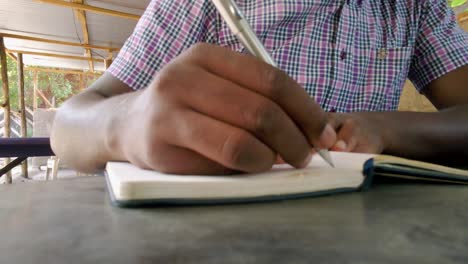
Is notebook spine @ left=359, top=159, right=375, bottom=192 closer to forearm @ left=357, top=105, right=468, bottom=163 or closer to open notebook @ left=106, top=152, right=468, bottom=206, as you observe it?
open notebook @ left=106, top=152, right=468, bottom=206

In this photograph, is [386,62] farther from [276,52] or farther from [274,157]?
[274,157]

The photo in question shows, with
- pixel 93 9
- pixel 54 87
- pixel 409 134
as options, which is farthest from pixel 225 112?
pixel 54 87

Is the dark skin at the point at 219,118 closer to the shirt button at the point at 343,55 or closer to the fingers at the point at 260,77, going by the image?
the fingers at the point at 260,77

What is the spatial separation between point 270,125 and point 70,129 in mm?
360

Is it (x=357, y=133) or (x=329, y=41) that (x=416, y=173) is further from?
A: (x=329, y=41)

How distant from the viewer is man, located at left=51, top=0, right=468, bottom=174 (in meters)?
0.29

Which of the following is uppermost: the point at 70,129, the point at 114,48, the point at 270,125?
the point at 270,125

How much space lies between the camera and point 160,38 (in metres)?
0.74

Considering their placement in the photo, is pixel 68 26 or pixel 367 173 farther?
pixel 68 26

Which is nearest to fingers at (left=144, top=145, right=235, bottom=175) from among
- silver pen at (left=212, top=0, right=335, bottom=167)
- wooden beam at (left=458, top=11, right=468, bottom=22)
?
silver pen at (left=212, top=0, right=335, bottom=167)

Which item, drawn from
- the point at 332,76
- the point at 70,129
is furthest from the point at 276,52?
the point at 70,129

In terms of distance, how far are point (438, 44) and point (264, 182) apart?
2.61 ft

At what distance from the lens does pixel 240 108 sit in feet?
0.93

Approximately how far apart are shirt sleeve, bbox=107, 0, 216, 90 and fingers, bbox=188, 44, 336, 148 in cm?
47
